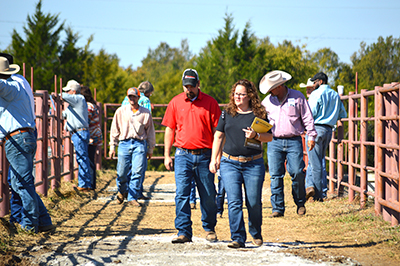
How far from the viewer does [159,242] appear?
5.17m

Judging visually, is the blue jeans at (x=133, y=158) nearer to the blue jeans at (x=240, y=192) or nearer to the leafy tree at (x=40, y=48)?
the blue jeans at (x=240, y=192)

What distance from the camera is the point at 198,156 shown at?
515cm

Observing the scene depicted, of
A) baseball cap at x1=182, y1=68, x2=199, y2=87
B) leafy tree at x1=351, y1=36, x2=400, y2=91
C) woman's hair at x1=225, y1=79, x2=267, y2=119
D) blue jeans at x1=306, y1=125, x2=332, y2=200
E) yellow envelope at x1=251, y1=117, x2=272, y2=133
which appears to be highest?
leafy tree at x1=351, y1=36, x2=400, y2=91

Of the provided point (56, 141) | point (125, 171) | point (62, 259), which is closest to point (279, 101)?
point (125, 171)

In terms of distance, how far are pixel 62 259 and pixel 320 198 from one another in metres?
5.09

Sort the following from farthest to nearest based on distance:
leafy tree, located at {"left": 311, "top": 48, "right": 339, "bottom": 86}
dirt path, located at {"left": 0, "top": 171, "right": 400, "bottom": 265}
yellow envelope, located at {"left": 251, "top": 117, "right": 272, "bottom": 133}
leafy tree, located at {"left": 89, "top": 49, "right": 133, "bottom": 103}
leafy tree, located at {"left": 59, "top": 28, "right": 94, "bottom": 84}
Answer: leafy tree, located at {"left": 311, "top": 48, "right": 339, "bottom": 86} < leafy tree, located at {"left": 59, "top": 28, "right": 94, "bottom": 84} < leafy tree, located at {"left": 89, "top": 49, "right": 133, "bottom": 103} < yellow envelope, located at {"left": 251, "top": 117, "right": 272, "bottom": 133} < dirt path, located at {"left": 0, "top": 171, "right": 400, "bottom": 265}

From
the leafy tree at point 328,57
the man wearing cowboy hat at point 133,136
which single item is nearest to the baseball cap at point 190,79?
the man wearing cowboy hat at point 133,136

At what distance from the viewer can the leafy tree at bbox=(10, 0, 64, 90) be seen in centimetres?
2327

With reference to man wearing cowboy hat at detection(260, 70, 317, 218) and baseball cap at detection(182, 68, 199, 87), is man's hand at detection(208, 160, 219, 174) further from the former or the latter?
man wearing cowboy hat at detection(260, 70, 317, 218)

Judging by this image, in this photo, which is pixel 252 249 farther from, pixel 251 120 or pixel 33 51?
pixel 33 51

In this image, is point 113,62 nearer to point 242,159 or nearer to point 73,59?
point 73,59

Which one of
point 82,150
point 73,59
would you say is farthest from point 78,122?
point 73,59

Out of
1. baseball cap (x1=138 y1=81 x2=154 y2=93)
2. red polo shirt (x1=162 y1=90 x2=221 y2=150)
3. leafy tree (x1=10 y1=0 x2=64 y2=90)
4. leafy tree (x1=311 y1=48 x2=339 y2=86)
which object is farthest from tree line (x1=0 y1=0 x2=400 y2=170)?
leafy tree (x1=311 y1=48 x2=339 y2=86)

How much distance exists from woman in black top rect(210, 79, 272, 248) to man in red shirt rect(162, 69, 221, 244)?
236 mm
